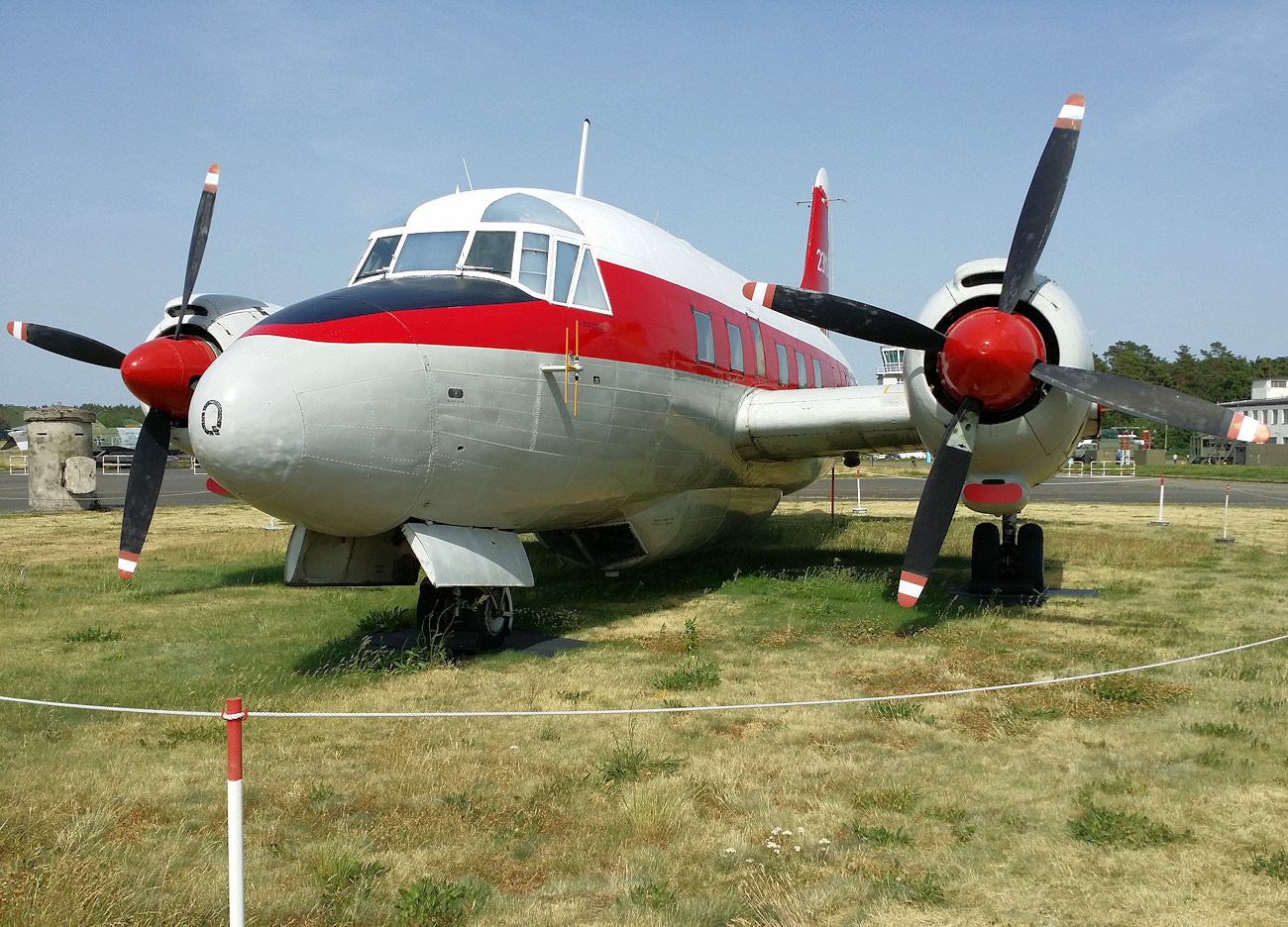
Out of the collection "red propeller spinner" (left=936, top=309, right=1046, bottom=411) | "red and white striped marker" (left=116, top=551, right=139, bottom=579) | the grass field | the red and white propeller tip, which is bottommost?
the grass field

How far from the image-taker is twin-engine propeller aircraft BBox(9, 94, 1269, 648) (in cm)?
724

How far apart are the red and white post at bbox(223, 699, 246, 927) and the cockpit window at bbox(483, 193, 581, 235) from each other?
6376 millimetres

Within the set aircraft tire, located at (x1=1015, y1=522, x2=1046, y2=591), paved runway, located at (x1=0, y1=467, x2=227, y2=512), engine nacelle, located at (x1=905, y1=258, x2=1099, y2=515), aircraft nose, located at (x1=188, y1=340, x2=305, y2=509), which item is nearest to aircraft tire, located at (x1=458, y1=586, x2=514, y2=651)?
aircraft nose, located at (x1=188, y1=340, x2=305, y2=509)

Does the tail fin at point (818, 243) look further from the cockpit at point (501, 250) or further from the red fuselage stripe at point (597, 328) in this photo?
the cockpit at point (501, 250)

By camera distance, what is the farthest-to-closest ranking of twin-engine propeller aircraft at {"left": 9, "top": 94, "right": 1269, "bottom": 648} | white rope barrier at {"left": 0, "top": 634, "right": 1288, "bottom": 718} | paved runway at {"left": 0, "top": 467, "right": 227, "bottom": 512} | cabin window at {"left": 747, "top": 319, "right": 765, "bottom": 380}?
paved runway at {"left": 0, "top": 467, "right": 227, "bottom": 512} < cabin window at {"left": 747, "top": 319, "right": 765, "bottom": 380} < twin-engine propeller aircraft at {"left": 9, "top": 94, "right": 1269, "bottom": 648} < white rope barrier at {"left": 0, "top": 634, "right": 1288, "bottom": 718}

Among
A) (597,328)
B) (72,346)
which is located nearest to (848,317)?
(597,328)

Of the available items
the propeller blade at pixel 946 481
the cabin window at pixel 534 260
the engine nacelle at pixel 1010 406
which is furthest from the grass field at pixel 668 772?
the cabin window at pixel 534 260

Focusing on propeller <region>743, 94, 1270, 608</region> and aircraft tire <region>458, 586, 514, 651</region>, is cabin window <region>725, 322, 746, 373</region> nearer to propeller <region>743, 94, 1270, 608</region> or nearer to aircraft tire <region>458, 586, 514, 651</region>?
propeller <region>743, 94, 1270, 608</region>

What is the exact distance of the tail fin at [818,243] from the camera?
20906 mm

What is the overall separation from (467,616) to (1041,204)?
6.91 m

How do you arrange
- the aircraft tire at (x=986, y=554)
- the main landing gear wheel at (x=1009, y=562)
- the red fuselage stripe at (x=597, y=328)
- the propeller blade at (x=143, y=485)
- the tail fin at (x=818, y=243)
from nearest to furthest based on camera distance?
the red fuselage stripe at (x=597, y=328) < the propeller blade at (x=143, y=485) < the main landing gear wheel at (x=1009, y=562) < the aircraft tire at (x=986, y=554) < the tail fin at (x=818, y=243)

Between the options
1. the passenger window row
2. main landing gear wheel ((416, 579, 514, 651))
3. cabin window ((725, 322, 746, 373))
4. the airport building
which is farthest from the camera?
the airport building

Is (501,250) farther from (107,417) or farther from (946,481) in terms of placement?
(107,417)

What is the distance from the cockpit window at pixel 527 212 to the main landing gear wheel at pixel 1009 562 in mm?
6507
